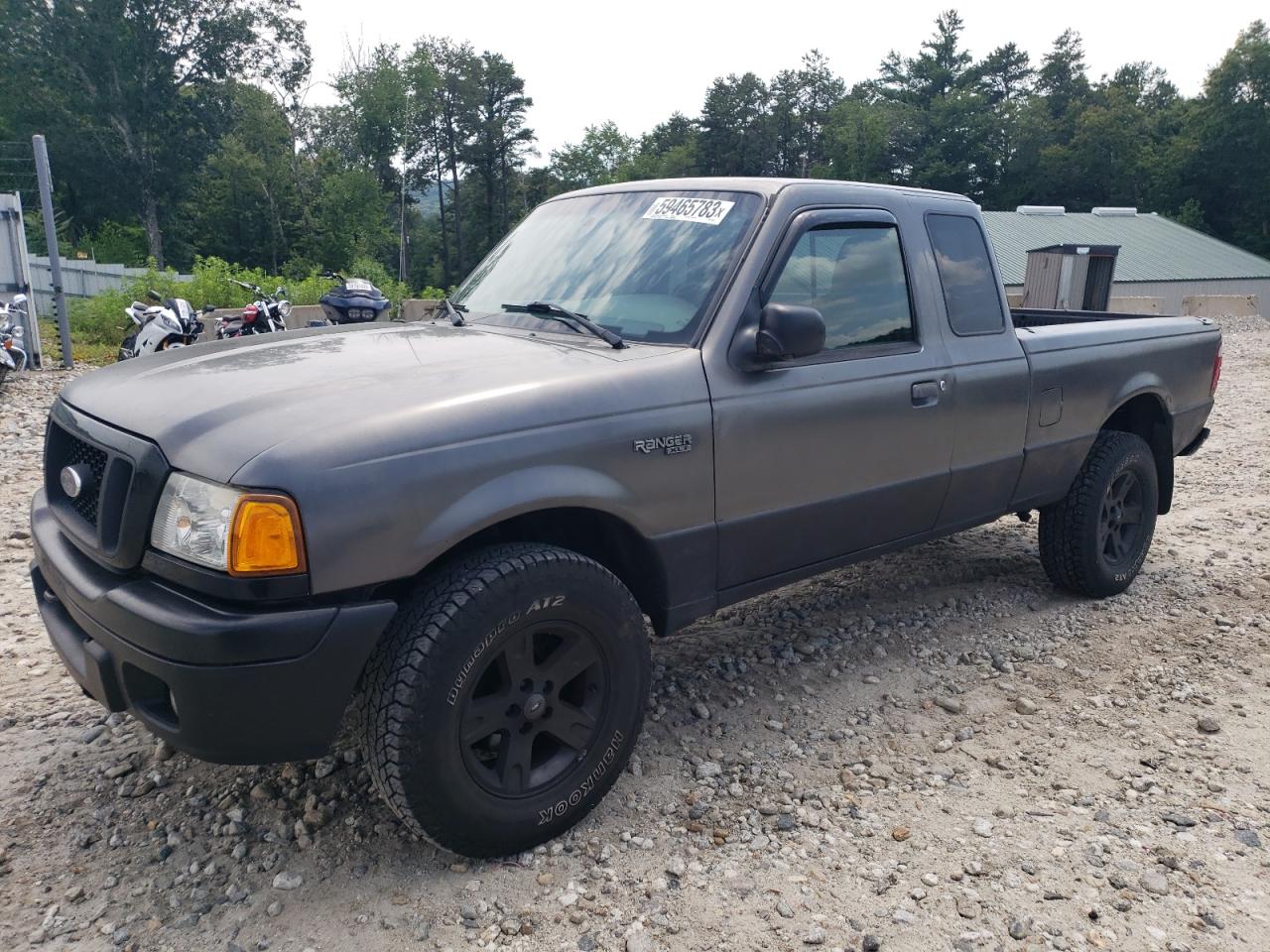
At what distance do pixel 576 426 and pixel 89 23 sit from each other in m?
62.1

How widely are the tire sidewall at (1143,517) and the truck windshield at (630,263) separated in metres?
2.56

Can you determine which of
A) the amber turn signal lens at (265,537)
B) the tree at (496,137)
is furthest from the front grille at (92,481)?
the tree at (496,137)

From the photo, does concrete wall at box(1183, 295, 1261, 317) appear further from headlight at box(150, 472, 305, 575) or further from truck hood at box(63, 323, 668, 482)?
headlight at box(150, 472, 305, 575)

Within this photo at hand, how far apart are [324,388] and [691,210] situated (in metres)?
1.58

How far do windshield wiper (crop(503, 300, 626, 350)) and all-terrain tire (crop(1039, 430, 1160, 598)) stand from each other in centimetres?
279

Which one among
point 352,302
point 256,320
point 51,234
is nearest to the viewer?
point 352,302

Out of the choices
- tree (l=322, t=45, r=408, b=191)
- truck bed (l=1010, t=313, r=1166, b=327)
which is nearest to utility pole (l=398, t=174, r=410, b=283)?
tree (l=322, t=45, r=408, b=191)

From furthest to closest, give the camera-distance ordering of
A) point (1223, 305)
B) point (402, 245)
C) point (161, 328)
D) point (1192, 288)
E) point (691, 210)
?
point (402, 245) → point (1192, 288) → point (1223, 305) → point (161, 328) → point (691, 210)

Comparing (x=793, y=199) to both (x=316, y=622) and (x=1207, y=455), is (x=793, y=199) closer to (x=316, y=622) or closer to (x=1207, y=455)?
(x=316, y=622)

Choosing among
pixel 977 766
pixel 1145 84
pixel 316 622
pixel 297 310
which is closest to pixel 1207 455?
pixel 977 766

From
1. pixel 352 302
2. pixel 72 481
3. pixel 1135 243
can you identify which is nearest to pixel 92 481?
pixel 72 481

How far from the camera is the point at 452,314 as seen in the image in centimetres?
376

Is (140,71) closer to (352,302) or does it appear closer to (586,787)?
(352,302)

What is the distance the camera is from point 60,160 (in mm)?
51125
